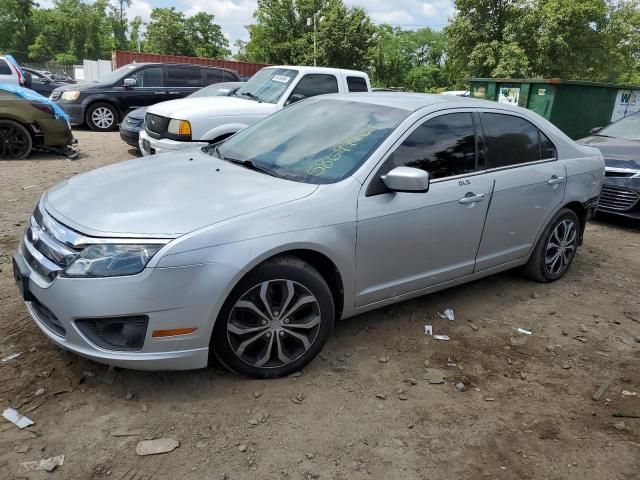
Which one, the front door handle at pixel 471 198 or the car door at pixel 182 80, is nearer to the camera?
the front door handle at pixel 471 198

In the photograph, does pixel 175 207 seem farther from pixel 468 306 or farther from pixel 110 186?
pixel 468 306

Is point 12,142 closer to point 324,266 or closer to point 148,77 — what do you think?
point 148,77

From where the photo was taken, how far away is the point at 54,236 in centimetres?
282

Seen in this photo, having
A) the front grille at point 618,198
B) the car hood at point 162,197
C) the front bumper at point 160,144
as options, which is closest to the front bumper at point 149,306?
the car hood at point 162,197

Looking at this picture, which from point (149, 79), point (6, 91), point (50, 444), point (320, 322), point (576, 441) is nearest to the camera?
point (50, 444)

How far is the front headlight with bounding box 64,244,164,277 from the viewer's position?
261 centimetres

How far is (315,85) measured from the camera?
8391 millimetres

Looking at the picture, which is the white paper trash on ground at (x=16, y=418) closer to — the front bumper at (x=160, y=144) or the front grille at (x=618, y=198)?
the front bumper at (x=160, y=144)

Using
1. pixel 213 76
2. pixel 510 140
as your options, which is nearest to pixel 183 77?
pixel 213 76

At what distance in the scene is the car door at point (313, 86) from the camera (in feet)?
26.9

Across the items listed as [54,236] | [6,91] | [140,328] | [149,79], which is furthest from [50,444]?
[149,79]

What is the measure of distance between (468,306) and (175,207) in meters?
2.58

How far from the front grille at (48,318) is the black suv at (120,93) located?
33.8ft

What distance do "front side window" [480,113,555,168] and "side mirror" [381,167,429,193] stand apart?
1068mm
